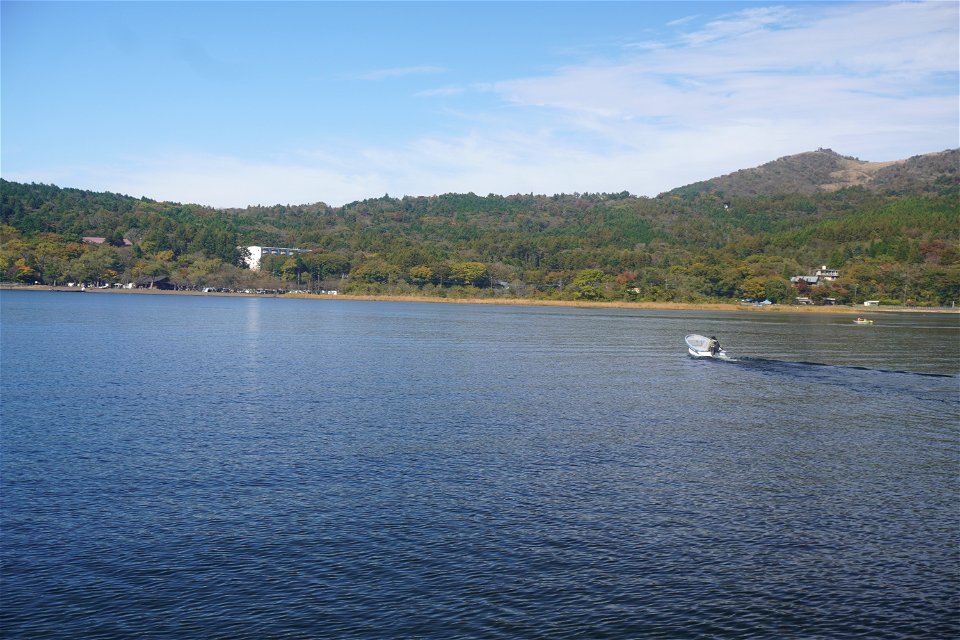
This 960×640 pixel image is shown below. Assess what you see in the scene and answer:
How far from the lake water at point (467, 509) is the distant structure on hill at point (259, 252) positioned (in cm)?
14239

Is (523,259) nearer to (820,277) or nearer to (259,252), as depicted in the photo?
(820,277)

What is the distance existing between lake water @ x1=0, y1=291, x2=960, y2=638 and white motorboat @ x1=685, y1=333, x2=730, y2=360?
12.5 metres

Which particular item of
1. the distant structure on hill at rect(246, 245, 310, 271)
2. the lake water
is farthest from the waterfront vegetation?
the lake water

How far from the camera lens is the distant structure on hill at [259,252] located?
16862 cm

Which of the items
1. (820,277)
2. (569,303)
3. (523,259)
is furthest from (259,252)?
(820,277)

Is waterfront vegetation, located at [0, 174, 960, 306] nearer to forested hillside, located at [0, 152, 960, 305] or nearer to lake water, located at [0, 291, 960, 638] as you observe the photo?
forested hillside, located at [0, 152, 960, 305]

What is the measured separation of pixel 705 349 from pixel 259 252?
14592 cm

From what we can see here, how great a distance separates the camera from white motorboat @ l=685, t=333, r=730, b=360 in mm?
42875

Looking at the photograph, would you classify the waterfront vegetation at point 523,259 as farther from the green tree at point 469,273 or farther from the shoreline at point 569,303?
the shoreline at point 569,303

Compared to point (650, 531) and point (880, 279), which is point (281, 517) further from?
point (880, 279)

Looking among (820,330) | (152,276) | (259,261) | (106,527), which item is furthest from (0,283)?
(106,527)

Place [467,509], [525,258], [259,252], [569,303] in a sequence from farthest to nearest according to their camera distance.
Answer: [259,252] < [525,258] < [569,303] < [467,509]

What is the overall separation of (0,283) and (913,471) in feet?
482

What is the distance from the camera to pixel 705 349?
43.3 m
